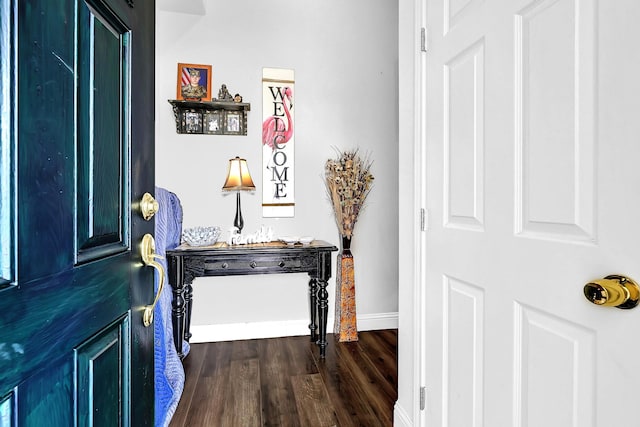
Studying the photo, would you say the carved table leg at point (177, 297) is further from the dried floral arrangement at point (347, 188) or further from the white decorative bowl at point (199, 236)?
the dried floral arrangement at point (347, 188)

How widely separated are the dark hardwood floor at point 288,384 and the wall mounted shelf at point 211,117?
175 cm

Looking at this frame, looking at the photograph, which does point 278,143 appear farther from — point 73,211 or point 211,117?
point 73,211

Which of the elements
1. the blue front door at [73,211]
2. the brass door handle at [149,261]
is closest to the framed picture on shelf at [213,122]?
the blue front door at [73,211]

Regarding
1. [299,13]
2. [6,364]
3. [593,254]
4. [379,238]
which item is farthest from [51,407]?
[299,13]

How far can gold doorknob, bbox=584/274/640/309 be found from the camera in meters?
0.70

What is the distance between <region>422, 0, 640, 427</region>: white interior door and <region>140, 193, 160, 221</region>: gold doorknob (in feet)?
3.21

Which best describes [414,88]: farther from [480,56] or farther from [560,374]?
[560,374]

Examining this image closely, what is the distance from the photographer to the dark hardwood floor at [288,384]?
1.89 meters

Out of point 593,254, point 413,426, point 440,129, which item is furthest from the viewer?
point 413,426

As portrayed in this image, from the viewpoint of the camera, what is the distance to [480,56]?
3.91 ft

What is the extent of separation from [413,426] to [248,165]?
2.24 metres

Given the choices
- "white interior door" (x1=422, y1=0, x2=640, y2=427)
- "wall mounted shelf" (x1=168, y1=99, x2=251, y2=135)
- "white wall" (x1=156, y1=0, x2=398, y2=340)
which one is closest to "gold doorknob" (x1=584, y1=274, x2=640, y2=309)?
"white interior door" (x1=422, y1=0, x2=640, y2=427)

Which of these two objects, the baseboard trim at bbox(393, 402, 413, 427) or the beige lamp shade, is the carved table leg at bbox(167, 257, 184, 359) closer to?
the beige lamp shade

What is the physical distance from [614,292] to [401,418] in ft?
4.32
